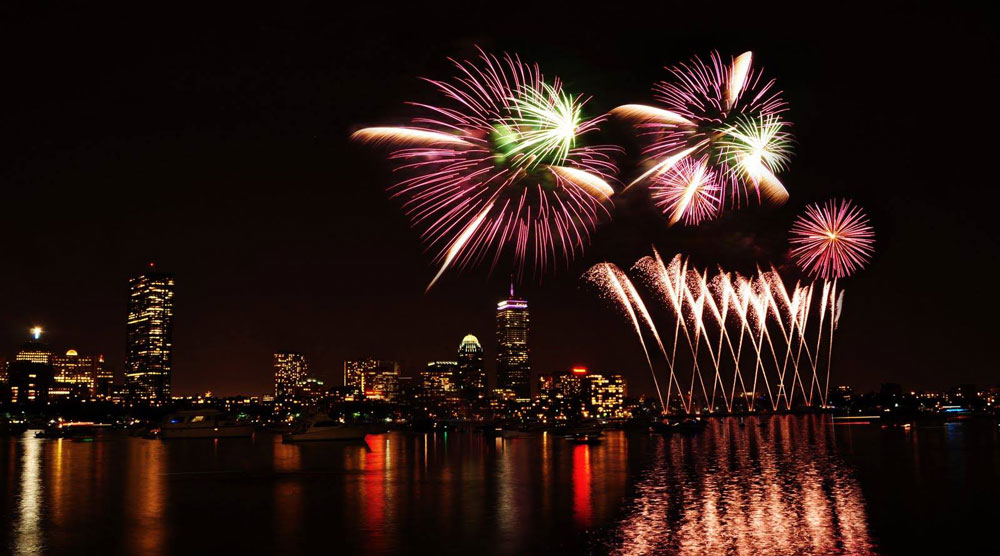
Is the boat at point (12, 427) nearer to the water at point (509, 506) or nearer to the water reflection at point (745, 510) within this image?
the water at point (509, 506)

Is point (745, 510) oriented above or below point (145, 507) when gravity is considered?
below

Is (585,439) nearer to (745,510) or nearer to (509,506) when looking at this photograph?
(509,506)

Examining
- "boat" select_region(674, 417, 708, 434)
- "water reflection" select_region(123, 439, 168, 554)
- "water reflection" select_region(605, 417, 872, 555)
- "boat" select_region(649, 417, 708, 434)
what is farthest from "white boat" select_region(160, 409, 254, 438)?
"water reflection" select_region(605, 417, 872, 555)

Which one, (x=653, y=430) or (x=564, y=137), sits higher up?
(x=564, y=137)

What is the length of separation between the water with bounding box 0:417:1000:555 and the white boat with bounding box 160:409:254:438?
4379 cm

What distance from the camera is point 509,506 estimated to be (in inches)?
1300

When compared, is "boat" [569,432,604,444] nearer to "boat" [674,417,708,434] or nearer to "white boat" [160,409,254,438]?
"boat" [674,417,708,434]

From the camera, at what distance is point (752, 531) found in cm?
2583

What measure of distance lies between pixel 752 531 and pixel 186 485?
2857 centimetres

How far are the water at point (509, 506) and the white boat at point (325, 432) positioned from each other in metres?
30.4

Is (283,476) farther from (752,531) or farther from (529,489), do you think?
(752,531)

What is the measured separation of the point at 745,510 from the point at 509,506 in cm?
895

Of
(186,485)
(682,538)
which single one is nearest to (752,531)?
(682,538)

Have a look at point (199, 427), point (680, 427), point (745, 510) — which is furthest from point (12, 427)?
point (745, 510)
